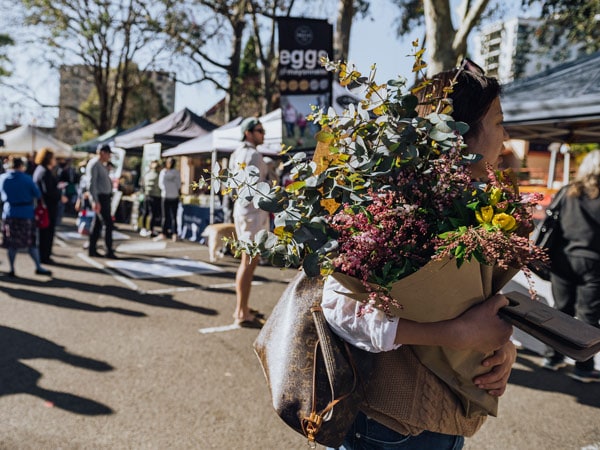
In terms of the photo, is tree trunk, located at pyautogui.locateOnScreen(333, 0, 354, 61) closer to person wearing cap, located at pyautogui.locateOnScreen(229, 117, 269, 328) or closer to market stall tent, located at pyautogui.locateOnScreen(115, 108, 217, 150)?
market stall tent, located at pyautogui.locateOnScreen(115, 108, 217, 150)

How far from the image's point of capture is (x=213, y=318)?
5434 millimetres

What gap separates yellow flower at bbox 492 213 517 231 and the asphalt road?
2353mm

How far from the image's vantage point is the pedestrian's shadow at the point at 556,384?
3789 mm

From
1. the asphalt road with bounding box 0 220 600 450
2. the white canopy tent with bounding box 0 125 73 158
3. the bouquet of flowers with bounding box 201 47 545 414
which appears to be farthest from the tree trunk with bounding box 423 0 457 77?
the white canopy tent with bounding box 0 125 73 158

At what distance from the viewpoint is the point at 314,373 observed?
130 centimetres

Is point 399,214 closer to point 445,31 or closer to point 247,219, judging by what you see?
point 247,219

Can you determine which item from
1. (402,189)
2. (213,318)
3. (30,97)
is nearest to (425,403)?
(402,189)

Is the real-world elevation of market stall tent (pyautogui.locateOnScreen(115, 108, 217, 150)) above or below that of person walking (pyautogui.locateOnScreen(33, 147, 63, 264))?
above

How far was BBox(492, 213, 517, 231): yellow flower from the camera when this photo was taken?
43.4 inches

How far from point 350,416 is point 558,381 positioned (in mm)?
3535

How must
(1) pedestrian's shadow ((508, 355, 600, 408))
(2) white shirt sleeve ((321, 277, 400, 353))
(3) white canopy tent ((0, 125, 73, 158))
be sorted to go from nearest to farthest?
(2) white shirt sleeve ((321, 277, 400, 353)) < (1) pedestrian's shadow ((508, 355, 600, 408)) < (3) white canopy tent ((0, 125, 73, 158))

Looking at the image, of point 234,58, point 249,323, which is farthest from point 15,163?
point 234,58

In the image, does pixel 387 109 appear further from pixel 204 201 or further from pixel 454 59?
pixel 204 201

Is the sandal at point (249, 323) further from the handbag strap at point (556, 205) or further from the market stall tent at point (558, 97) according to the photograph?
the market stall tent at point (558, 97)
